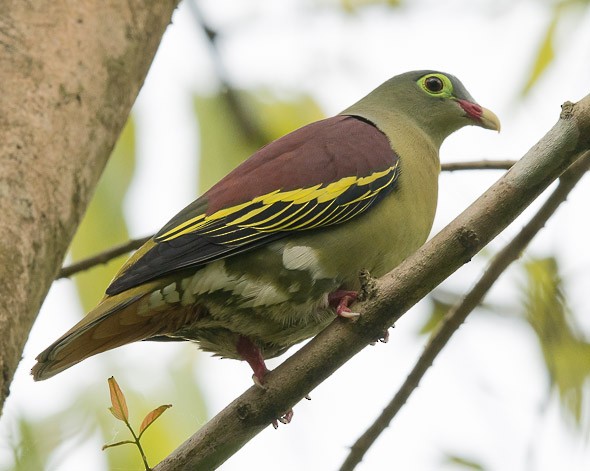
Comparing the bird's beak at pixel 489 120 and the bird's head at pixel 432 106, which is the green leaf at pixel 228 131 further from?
the bird's beak at pixel 489 120

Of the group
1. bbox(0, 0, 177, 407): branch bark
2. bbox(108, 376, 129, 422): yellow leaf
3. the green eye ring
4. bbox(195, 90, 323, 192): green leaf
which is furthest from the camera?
the green eye ring

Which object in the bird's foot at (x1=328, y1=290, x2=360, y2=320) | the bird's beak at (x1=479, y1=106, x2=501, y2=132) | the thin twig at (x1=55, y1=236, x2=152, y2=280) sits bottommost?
the bird's foot at (x1=328, y1=290, x2=360, y2=320)

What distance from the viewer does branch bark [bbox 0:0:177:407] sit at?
6.52 feet

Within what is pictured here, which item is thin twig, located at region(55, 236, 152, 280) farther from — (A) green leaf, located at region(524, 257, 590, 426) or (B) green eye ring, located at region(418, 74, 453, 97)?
(B) green eye ring, located at region(418, 74, 453, 97)

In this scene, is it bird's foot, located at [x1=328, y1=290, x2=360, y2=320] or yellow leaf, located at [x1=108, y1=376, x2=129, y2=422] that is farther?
bird's foot, located at [x1=328, y1=290, x2=360, y2=320]

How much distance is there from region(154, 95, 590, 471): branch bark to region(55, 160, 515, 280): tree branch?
895 millimetres

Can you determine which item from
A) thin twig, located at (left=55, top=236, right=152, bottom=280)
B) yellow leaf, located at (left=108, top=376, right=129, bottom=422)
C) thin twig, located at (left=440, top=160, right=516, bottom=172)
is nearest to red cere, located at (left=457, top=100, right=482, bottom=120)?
thin twig, located at (left=440, top=160, right=516, bottom=172)

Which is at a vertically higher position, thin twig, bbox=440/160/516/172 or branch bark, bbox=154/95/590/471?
thin twig, bbox=440/160/516/172

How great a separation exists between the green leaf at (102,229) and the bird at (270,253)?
456 mm

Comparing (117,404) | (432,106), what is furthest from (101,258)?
(432,106)

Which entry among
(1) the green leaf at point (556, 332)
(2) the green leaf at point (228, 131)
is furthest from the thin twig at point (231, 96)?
(1) the green leaf at point (556, 332)

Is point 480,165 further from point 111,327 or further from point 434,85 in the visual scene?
point 111,327

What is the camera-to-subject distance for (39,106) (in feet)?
7.33

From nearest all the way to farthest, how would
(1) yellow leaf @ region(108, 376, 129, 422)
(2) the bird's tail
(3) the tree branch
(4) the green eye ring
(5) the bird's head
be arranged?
(1) yellow leaf @ region(108, 376, 129, 422)
(2) the bird's tail
(3) the tree branch
(5) the bird's head
(4) the green eye ring
